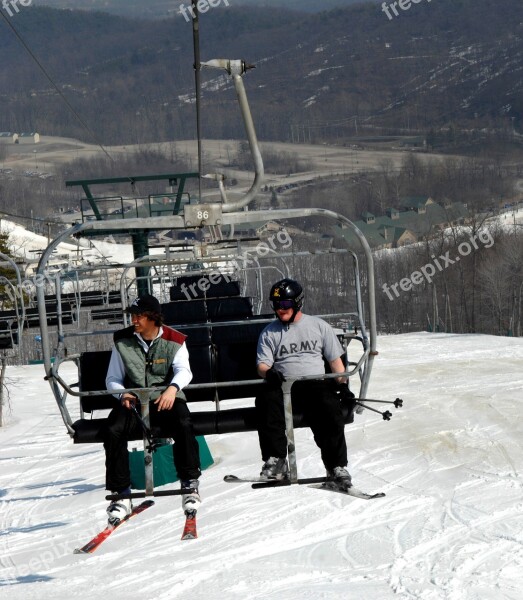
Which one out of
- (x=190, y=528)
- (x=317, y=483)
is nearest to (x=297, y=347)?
(x=317, y=483)

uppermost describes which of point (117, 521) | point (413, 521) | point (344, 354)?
point (344, 354)

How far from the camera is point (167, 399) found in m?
7.24

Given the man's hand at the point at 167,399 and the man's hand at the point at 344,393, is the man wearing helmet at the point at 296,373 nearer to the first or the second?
the man's hand at the point at 344,393

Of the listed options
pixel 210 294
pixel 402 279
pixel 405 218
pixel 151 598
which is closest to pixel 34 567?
pixel 151 598

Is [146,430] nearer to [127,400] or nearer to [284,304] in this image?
[127,400]

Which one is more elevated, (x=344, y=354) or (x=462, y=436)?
(x=344, y=354)

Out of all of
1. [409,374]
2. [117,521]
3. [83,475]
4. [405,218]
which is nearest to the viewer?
[117,521]

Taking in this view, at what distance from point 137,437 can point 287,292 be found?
1366 millimetres

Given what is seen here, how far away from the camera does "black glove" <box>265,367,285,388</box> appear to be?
24.6 feet

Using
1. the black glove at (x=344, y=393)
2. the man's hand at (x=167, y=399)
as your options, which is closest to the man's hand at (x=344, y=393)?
the black glove at (x=344, y=393)

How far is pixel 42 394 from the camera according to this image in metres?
26.2

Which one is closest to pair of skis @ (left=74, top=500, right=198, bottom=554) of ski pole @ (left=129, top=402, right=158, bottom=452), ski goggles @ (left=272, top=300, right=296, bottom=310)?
ski pole @ (left=129, top=402, right=158, bottom=452)

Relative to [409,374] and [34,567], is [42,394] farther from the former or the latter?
[34,567]

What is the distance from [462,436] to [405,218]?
12830 cm
